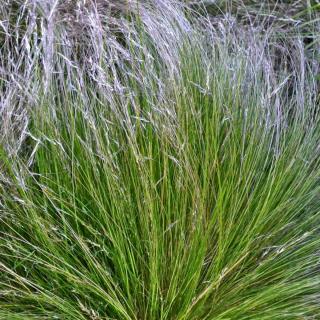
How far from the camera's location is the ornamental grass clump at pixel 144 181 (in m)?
1.00

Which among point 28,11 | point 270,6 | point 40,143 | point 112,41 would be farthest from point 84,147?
point 270,6

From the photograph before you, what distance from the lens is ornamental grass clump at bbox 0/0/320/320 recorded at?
39.4 inches

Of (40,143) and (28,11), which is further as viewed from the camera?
(28,11)

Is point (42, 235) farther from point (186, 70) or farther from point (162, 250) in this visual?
point (186, 70)

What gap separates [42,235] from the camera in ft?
3.29

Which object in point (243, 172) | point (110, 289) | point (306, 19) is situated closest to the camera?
point (110, 289)

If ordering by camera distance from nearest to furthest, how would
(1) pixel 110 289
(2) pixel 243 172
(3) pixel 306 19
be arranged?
(1) pixel 110 289 → (2) pixel 243 172 → (3) pixel 306 19

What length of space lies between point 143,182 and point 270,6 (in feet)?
2.35

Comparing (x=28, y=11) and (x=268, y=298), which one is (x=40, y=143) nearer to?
(x=28, y=11)

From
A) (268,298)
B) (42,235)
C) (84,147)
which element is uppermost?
(84,147)

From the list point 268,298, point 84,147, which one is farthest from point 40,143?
point 268,298

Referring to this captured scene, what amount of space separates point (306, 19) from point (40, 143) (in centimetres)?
78

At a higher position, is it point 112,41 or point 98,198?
point 112,41

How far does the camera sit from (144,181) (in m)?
0.98
